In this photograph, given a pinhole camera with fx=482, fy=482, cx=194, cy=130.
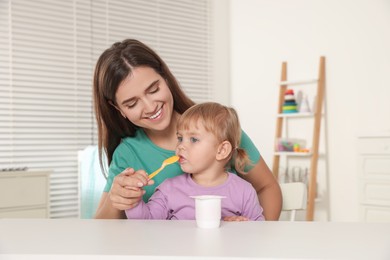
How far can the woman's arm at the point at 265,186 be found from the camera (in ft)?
5.41

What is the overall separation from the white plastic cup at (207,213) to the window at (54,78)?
3.30 meters

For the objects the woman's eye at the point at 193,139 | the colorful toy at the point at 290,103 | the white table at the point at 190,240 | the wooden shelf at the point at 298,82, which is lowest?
the white table at the point at 190,240

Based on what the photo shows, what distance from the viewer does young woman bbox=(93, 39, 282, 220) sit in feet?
5.03

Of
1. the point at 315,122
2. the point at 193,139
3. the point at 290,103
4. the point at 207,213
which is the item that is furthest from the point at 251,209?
the point at 290,103

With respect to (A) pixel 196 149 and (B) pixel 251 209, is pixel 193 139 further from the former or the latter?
(B) pixel 251 209

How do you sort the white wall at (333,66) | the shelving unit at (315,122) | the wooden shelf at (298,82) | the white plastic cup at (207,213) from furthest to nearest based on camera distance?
the wooden shelf at (298,82)
the shelving unit at (315,122)
the white wall at (333,66)
the white plastic cup at (207,213)

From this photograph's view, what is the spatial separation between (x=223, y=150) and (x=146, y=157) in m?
0.30

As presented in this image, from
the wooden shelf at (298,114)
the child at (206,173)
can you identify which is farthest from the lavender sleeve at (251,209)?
the wooden shelf at (298,114)

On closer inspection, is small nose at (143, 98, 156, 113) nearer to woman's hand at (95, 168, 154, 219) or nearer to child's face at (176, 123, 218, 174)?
child's face at (176, 123, 218, 174)

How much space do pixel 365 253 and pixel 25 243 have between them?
0.54 metres

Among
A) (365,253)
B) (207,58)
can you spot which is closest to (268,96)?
(207,58)

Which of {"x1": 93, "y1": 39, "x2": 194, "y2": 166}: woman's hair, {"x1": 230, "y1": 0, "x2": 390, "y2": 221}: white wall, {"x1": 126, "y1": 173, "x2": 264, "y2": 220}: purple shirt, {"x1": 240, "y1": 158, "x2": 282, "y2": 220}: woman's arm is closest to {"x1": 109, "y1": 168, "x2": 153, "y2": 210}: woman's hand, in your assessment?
{"x1": 126, "y1": 173, "x2": 264, "y2": 220}: purple shirt

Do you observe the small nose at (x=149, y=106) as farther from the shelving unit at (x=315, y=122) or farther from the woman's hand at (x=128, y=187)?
the shelving unit at (x=315, y=122)

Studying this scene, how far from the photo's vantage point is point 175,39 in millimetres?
5035
